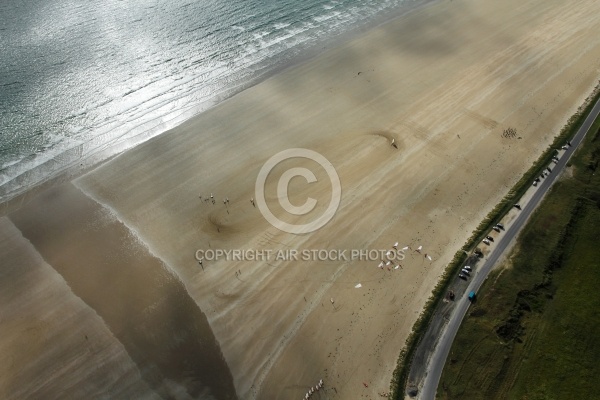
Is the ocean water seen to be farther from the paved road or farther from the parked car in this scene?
the parked car

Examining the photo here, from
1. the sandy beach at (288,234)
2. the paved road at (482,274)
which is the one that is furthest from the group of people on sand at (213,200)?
the paved road at (482,274)

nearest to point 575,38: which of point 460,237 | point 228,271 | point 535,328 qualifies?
point 460,237

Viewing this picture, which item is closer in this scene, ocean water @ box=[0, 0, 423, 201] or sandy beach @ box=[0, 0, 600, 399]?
sandy beach @ box=[0, 0, 600, 399]

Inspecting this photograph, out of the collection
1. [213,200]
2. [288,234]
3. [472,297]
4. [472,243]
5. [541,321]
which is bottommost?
[541,321]

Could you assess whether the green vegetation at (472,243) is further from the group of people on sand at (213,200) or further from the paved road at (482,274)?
the group of people on sand at (213,200)

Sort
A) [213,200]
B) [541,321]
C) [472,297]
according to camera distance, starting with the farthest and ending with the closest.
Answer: [213,200] < [472,297] < [541,321]

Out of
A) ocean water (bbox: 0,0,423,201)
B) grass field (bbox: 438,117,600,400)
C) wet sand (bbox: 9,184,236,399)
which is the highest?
ocean water (bbox: 0,0,423,201)

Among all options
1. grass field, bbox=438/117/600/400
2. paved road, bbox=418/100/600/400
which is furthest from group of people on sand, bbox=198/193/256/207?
grass field, bbox=438/117/600/400

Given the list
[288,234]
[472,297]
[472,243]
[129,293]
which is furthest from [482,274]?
[129,293]

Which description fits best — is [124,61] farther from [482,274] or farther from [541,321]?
[541,321]
